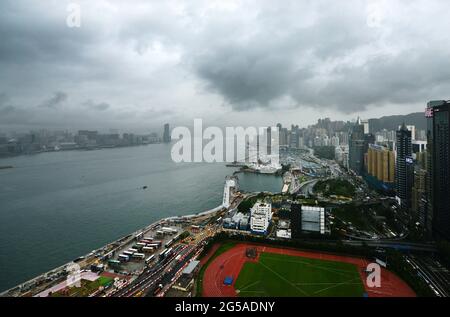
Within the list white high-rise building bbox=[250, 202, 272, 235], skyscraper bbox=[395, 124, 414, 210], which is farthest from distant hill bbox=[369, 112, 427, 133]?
white high-rise building bbox=[250, 202, 272, 235]

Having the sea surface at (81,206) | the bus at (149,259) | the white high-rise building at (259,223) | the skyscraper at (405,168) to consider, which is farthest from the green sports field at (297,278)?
the skyscraper at (405,168)

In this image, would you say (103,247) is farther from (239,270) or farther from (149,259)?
(239,270)

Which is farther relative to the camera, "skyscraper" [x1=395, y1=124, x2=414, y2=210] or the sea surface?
"skyscraper" [x1=395, y1=124, x2=414, y2=210]

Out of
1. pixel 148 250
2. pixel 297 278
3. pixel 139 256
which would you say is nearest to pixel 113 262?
pixel 139 256

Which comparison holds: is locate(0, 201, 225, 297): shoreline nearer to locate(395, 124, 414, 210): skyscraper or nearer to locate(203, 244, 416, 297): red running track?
locate(203, 244, 416, 297): red running track

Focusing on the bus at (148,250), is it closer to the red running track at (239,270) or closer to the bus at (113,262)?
the bus at (113,262)
